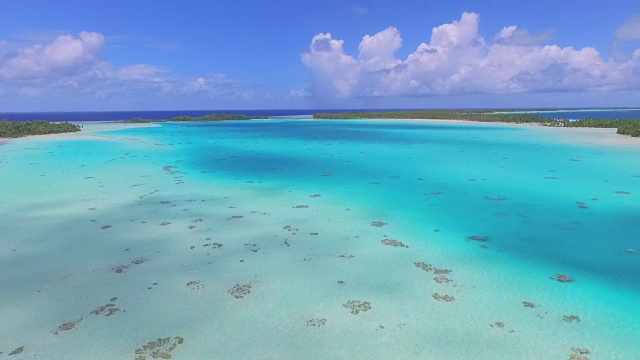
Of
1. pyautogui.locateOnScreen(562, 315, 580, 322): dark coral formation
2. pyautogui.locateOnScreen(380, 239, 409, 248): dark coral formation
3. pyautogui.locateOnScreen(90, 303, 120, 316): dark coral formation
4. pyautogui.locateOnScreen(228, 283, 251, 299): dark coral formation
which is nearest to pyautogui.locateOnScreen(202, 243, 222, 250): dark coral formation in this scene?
pyautogui.locateOnScreen(228, 283, 251, 299): dark coral formation

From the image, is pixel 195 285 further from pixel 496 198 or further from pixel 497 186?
pixel 497 186

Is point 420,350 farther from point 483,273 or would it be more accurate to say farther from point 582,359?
point 483,273

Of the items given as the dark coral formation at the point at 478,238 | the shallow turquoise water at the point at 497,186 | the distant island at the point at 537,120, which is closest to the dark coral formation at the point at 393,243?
the shallow turquoise water at the point at 497,186

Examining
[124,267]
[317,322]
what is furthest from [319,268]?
[124,267]

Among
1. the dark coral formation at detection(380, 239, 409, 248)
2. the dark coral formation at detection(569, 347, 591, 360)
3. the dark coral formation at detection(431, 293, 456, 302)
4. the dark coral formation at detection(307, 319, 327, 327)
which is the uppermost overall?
the dark coral formation at detection(380, 239, 409, 248)

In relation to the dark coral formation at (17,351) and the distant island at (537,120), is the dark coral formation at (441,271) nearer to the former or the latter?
the dark coral formation at (17,351)

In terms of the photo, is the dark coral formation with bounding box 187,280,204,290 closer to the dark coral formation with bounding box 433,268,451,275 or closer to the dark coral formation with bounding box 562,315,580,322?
the dark coral formation with bounding box 433,268,451,275
